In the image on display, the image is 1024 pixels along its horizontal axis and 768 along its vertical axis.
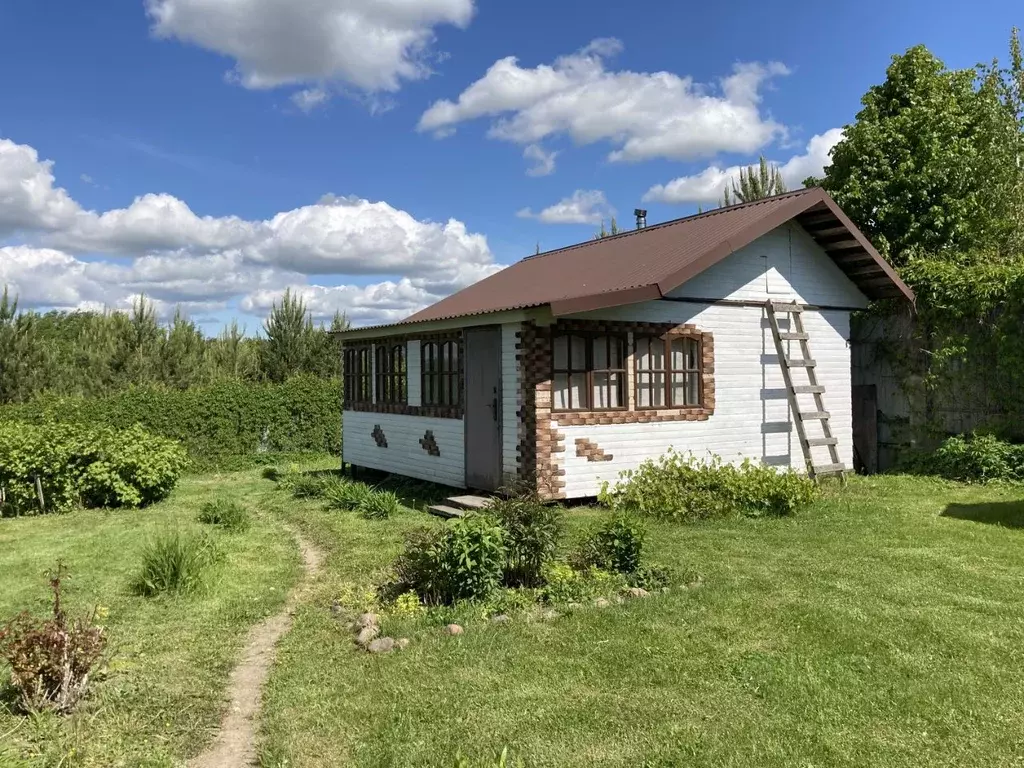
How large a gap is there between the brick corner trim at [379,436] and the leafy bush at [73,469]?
375 centimetres

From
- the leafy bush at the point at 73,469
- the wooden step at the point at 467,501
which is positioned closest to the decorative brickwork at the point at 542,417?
the wooden step at the point at 467,501

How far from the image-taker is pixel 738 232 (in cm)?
1157

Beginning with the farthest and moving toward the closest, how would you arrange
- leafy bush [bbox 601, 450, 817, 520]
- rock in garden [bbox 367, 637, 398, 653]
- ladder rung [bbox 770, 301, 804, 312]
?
ladder rung [bbox 770, 301, 804, 312], leafy bush [bbox 601, 450, 817, 520], rock in garden [bbox 367, 637, 398, 653]

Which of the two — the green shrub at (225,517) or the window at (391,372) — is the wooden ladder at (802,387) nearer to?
the window at (391,372)

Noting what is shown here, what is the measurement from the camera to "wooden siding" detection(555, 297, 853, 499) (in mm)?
11164

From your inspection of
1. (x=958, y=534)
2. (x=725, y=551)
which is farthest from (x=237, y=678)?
(x=958, y=534)

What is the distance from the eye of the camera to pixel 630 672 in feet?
16.3

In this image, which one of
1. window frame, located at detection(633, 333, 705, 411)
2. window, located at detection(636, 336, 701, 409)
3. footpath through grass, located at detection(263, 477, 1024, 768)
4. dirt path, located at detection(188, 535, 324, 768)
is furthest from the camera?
window, located at detection(636, 336, 701, 409)

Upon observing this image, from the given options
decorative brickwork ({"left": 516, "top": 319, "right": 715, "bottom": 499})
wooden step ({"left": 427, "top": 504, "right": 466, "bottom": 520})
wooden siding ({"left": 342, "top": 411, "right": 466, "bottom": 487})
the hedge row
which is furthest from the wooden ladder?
the hedge row

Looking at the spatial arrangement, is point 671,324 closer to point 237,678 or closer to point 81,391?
point 237,678

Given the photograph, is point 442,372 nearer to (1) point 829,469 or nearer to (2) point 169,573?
(2) point 169,573

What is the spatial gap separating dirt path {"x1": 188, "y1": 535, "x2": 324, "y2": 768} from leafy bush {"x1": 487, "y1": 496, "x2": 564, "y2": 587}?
193 cm

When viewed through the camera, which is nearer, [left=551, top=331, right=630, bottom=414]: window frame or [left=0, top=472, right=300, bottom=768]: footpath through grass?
[left=0, top=472, right=300, bottom=768]: footpath through grass

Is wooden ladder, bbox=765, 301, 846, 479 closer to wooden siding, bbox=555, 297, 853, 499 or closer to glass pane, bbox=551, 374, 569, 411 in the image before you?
wooden siding, bbox=555, 297, 853, 499
